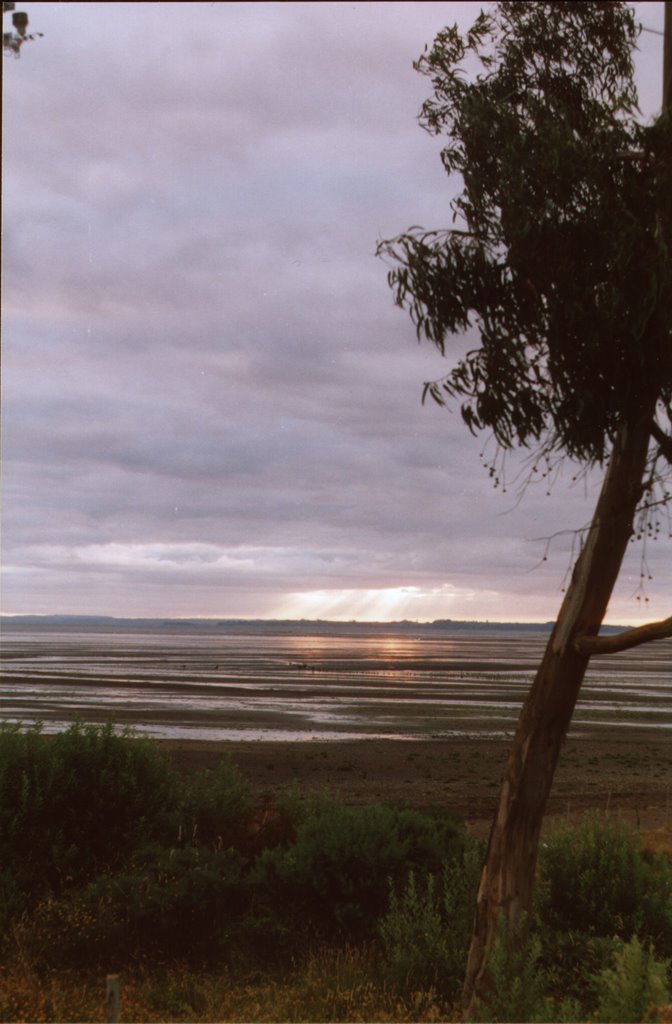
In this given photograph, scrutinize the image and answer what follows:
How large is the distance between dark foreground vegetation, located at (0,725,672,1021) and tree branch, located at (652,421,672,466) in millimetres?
4778

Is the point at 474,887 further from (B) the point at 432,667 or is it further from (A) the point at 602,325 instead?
(B) the point at 432,667

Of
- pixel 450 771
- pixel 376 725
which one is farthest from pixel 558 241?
pixel 376 725

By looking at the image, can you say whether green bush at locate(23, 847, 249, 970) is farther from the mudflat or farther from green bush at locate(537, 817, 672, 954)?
the mudflat

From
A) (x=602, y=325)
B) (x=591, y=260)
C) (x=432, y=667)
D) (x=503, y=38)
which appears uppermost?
(x=503, y=38)

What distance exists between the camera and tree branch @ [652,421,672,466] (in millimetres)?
9266

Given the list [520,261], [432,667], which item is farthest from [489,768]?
[432,667]

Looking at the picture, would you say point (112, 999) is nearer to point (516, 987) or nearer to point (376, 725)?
point (516, 987)

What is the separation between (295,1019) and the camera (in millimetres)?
9750

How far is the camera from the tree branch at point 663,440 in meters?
9.27

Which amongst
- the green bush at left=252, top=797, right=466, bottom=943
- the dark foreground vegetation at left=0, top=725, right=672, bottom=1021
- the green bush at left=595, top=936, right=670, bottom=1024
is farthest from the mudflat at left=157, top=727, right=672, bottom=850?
the green bush at left=595, top=936, right=670, bottom=1024

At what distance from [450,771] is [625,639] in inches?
836

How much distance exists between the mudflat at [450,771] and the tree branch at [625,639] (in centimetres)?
987

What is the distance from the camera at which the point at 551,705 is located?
9.42 meters

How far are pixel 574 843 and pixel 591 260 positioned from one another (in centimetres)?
729
